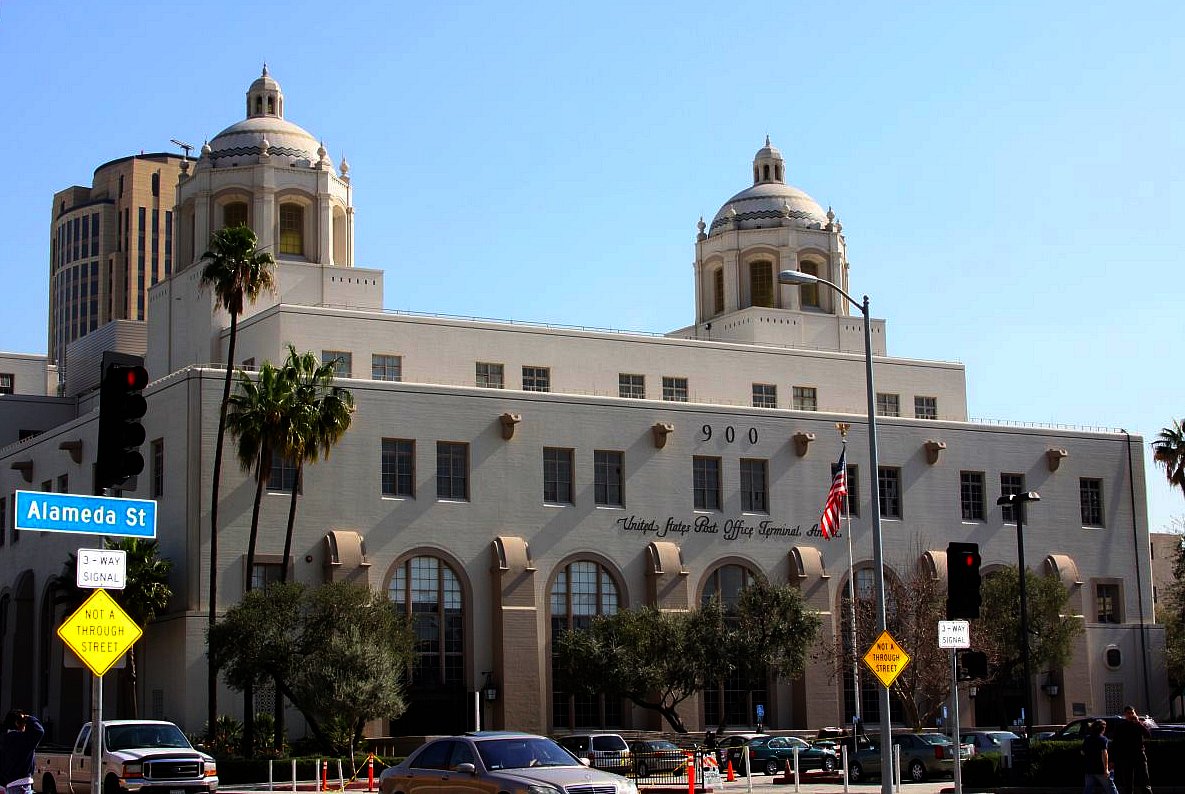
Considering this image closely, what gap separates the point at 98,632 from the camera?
2028cm

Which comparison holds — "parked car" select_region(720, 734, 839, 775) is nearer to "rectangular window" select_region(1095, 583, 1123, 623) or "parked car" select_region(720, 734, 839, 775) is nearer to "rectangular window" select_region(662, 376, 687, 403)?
"rectangular window" select_region(662, 376, 687, 403)

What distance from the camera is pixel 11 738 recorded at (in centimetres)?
2217

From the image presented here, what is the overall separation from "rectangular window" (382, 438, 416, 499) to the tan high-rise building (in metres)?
134

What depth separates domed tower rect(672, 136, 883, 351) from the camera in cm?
7944

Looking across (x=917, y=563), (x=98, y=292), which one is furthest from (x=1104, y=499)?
(x=98, y=292)

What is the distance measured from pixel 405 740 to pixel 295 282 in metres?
21.3

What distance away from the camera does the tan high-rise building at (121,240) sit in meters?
193

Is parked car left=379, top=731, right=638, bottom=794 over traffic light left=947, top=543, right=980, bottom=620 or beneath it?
beneath

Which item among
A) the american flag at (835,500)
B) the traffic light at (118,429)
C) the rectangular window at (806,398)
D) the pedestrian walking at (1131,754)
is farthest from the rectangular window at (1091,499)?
the traffic light at (118,429)

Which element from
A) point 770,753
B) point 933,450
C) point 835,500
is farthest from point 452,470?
point 933,450

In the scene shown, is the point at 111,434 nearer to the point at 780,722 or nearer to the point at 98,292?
the point at 780,722

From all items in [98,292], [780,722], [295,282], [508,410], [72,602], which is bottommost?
[780,722]

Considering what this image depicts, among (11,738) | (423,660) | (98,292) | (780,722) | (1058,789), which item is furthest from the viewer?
(98,292)

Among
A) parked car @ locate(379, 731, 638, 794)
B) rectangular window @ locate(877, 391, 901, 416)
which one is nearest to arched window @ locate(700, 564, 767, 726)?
rectangular window @ locate(877, 391, 901, 416)
